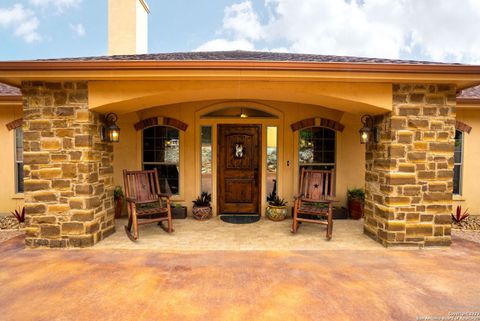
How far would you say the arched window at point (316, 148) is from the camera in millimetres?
5695

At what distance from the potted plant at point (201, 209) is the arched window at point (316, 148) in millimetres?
2153

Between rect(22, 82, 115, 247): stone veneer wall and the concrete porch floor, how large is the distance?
57 cm

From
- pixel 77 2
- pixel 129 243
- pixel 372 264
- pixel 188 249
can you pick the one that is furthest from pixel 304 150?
pixel 77 2

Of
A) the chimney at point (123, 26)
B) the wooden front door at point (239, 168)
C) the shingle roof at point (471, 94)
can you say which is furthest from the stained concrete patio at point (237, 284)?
the chimney at point (123, 26)

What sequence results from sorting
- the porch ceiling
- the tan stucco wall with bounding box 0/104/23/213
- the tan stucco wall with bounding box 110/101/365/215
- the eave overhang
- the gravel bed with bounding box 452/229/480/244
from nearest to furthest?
the eave overhang
the porch ceiling
the gravel bed with bounding box 452/229/480/244
the tan stucco wall with bounding box 110/101/365/215
the tan stucco wall with bounding box 0/104/23/213

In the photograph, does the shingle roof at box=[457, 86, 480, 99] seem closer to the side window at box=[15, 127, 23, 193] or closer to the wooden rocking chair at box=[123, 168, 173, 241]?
the wooden rocking chair at box=[123, 168, 173, 241]

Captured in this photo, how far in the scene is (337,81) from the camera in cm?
361

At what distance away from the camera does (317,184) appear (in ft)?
15.4

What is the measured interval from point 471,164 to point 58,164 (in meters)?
7.75

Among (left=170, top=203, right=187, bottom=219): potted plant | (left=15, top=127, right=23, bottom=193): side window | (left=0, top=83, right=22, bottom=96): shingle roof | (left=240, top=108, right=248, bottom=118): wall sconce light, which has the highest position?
(left=0, top=83, right=22, bottom=96): shingle roof

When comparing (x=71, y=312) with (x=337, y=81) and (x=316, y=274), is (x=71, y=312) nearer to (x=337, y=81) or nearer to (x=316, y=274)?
(x=316, y=274)

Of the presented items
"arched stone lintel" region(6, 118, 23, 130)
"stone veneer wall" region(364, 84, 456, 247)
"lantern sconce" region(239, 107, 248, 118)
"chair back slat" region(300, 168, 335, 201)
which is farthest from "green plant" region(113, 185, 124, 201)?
"stone veneer wall" region(364, 84, 456, 247)

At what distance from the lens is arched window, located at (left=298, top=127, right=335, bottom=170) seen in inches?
224

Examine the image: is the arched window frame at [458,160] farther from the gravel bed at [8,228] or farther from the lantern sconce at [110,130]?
the gravel bed at [8,228]
